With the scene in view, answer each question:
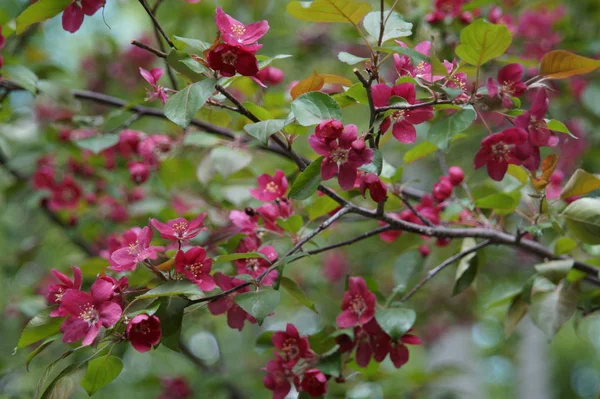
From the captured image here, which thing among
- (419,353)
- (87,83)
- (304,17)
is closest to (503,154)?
(304,17)

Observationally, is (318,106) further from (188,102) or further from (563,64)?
(563,64)

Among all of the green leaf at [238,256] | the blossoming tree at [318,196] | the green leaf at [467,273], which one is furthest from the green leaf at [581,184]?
the green leaf at [238,256]

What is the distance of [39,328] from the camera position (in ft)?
3.49

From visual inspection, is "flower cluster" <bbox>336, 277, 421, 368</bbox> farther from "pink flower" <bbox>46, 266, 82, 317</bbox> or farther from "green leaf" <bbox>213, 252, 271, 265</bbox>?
"pink flower" <bbox>46, 266, 82, 317</bbox>

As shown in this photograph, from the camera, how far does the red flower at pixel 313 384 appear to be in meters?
1.20

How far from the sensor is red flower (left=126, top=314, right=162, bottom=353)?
3.23ft

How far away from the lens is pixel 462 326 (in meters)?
3.79

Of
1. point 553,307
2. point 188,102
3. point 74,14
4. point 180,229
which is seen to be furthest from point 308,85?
point 553,307

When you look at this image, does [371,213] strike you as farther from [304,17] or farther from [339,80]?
[304,17]

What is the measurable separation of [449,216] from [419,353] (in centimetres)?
429

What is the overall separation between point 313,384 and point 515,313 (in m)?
0.56

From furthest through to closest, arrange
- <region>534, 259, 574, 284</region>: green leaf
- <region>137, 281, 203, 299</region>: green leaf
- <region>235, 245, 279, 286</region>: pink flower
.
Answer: <region>534, 259, 574, 284</region>: green leaf → <region>235, 245, 279, 286</region>: pink flower → <region>137, 281, 203, 299</region>: green leaf

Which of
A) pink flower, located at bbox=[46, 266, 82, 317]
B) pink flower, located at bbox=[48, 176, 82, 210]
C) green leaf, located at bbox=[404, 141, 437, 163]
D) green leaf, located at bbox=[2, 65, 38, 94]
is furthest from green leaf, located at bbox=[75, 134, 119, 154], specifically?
green leaf, located at bbox=[404, 141, 437, 163]

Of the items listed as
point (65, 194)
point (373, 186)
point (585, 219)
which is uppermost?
point (373, 186)
